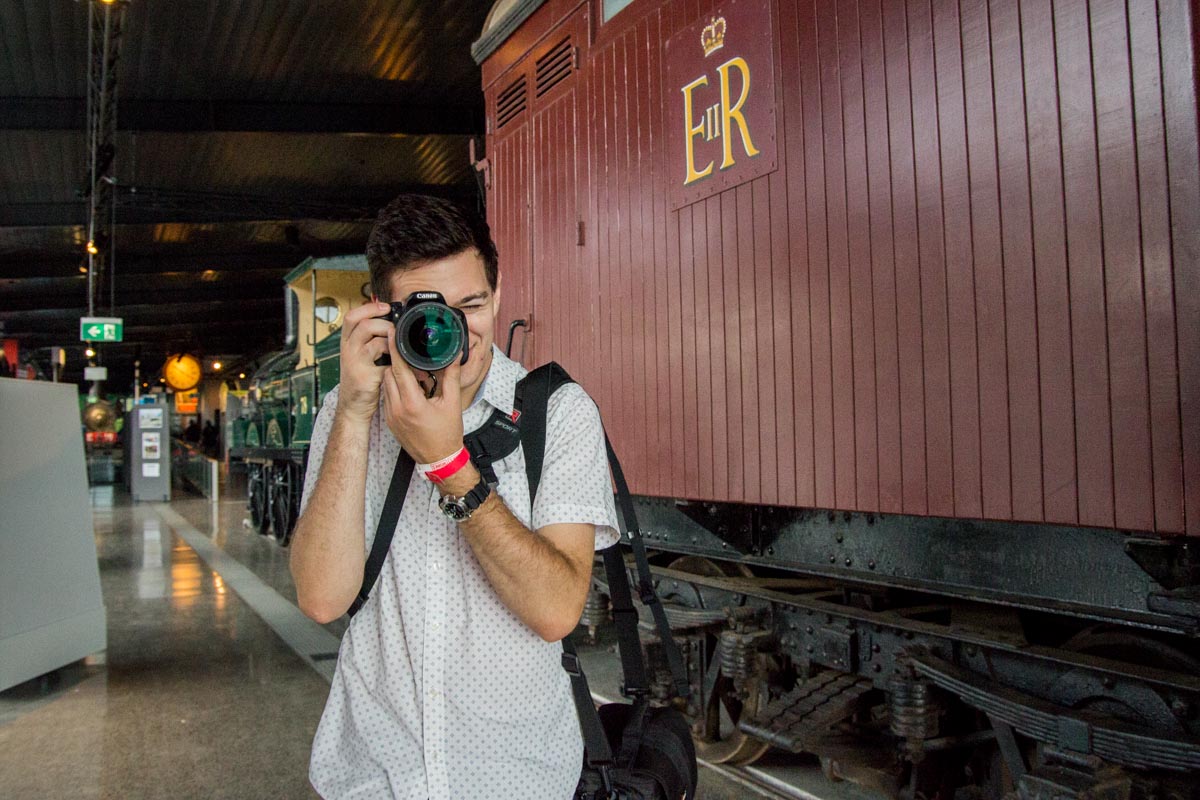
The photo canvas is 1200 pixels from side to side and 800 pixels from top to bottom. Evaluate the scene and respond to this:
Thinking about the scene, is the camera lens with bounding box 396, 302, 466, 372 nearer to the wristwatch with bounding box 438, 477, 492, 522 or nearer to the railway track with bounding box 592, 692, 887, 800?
the wristwatch with bounding box 438, 477, 492, 522

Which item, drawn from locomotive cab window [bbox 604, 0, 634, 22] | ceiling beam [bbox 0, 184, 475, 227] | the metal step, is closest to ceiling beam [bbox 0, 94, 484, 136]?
ceiling beam [bbox 0, 184, 475, 227]

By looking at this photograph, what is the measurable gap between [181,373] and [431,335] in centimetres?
2155

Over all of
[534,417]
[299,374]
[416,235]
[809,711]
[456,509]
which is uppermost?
[299,374]

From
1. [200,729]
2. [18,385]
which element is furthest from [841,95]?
[18,385]

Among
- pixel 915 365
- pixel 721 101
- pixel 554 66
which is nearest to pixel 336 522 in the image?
pixel 915 365

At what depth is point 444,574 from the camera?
1.30 metres

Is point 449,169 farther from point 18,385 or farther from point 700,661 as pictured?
point 700,661

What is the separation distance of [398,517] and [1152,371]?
158cm

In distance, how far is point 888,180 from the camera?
8.05 feet

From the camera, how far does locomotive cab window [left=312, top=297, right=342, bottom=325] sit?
1040cm

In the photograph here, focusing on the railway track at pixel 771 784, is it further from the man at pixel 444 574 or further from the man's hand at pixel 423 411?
the man's hand at pixel 423 411

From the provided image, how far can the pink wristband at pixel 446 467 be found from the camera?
1171mm

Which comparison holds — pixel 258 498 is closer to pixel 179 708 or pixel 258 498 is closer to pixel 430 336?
pixel 179 708

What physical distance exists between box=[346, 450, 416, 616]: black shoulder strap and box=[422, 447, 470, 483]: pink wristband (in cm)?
18
